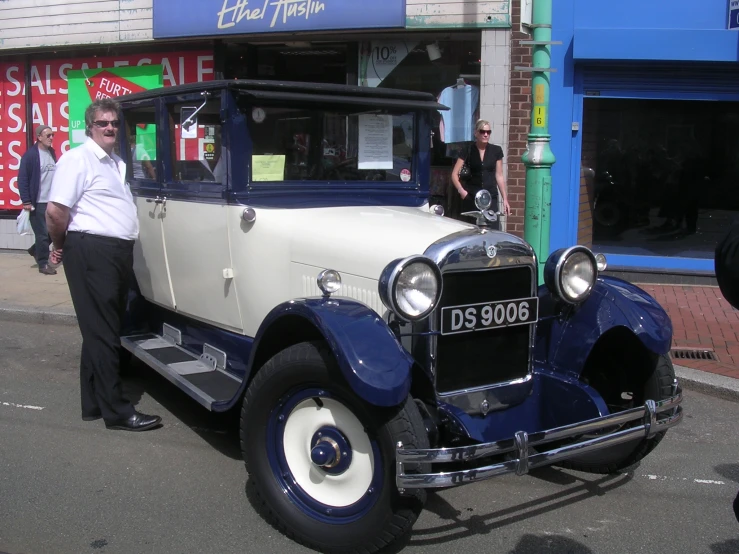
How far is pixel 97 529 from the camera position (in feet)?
11.3

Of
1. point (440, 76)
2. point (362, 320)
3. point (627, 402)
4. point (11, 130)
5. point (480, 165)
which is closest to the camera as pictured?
point (362, 320)

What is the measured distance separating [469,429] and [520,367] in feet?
1.74

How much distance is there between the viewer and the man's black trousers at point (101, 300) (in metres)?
4.41

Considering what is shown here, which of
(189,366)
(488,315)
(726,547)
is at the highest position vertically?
(488,315)

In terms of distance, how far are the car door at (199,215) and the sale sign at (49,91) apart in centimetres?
570

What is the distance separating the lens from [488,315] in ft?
11.4

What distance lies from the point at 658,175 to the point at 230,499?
6.80 meters

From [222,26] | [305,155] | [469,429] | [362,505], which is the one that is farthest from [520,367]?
[222,26]

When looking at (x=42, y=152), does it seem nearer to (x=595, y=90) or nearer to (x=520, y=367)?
(x=595, y=90)

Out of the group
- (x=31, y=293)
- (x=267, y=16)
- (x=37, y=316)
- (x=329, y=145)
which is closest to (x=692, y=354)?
(x=329, y=145)

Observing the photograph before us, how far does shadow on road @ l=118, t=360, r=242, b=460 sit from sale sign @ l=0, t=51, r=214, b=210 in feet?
17.0

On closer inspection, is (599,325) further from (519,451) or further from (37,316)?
(37,316)

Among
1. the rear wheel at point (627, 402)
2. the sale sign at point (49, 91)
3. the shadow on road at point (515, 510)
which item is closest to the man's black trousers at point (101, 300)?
the shadow on road at point (515, 510)

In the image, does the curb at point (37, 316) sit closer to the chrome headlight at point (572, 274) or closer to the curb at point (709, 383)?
the chrome headlight at point (572, 274)
